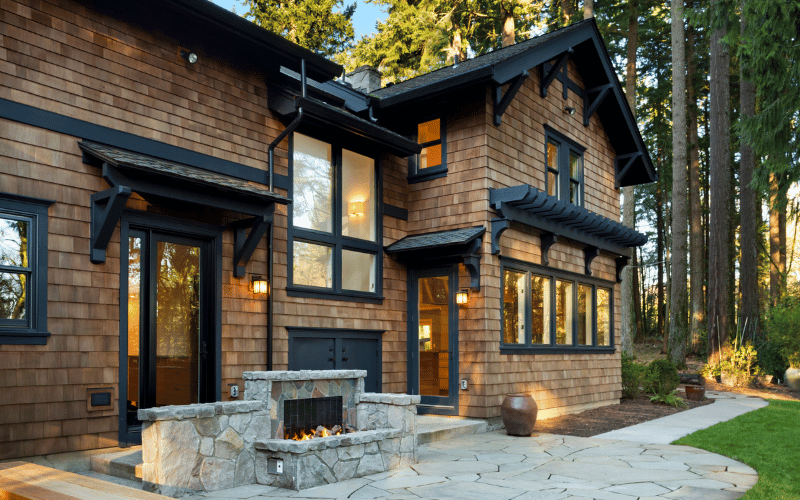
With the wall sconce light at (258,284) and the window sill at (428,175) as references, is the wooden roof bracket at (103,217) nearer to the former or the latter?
the wall sconce light at (258,284)

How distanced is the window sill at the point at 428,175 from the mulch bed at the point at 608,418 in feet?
13.5

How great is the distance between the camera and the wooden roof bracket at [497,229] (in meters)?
9.29

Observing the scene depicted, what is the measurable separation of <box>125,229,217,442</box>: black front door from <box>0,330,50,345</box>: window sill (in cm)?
92

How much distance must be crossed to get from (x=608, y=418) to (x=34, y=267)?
869cm

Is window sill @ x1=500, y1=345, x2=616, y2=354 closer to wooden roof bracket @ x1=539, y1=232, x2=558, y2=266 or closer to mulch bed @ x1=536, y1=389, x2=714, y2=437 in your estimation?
mulch bed @ x1=536, y1=389, x2=714, y2=437

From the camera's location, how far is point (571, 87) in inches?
479

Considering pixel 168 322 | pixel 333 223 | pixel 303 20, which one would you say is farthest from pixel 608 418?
pixel 303 20

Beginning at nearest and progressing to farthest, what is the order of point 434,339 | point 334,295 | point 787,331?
point 334,295 < point 434,339 < point 787,331

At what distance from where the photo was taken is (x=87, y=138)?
20.5ft

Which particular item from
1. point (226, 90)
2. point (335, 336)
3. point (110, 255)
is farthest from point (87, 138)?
point (335, 336)

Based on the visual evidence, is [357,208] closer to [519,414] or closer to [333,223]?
[333,223]

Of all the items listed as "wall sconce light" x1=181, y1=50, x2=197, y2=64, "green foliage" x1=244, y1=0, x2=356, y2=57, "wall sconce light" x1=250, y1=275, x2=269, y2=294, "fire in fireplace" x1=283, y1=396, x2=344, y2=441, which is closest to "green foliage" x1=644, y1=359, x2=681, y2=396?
"fire in fireplace" x1=283, y1=396, x2=344, y2=441

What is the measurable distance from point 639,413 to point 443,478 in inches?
262

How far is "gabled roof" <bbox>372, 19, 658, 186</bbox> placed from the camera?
926 centimetres
